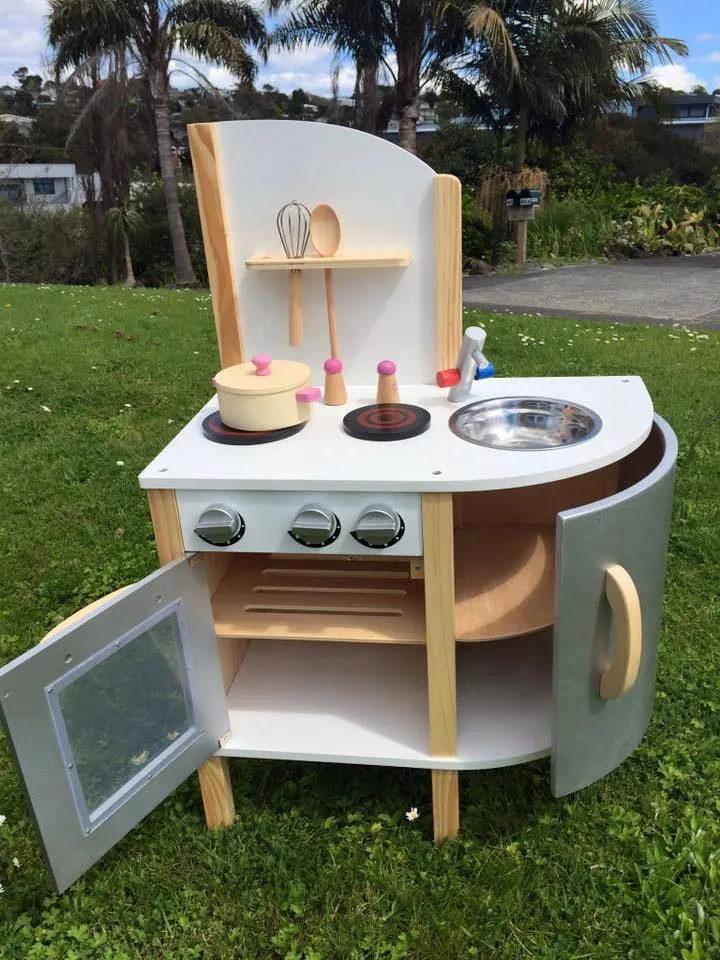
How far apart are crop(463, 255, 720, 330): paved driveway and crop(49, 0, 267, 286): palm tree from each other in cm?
547

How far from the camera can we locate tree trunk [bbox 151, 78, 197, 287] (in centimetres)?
1255

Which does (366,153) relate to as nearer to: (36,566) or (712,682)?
(712,682)

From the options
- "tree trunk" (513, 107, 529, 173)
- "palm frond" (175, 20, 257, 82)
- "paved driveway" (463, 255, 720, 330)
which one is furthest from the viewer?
"tree trunk" (513, 107, 529, 173)

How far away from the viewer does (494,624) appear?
1.77 metres

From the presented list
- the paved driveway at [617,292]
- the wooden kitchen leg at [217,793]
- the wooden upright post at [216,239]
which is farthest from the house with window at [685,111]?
the wooden kitchen leg at [217,793]

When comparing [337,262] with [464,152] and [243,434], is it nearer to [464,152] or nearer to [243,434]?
[243,434]

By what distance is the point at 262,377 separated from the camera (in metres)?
1.80

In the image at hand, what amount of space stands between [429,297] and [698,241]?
42.6 ft

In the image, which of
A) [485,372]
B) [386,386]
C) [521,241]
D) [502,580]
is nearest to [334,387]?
[386,386]

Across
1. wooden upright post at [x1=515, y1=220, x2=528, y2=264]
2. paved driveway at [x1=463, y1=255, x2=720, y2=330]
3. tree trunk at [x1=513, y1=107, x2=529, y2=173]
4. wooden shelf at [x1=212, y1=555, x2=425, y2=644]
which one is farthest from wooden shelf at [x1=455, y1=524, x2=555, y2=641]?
tree trunk at [x1=513, y1=107, x2=529, y2=173]

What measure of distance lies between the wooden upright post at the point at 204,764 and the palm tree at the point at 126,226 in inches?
558

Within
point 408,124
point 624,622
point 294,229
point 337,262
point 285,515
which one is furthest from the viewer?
point 408,124

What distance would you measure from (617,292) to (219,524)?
856 centimetres

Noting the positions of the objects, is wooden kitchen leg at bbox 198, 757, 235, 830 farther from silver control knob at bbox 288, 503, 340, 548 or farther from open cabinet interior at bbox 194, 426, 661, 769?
silver control knob at bbox 288, 503, 340, 548
